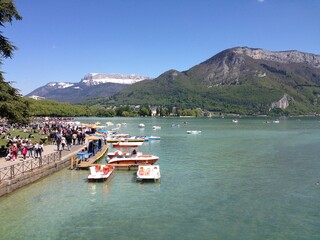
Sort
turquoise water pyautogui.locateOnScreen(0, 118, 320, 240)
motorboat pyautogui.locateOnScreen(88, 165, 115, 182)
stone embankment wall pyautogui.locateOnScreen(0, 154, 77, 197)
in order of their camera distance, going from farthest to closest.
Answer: motorboat pyautogui.locateOnScreen(88, 165, 115, 182) → stone embankment wall pyautogui.locateOnScreen(0, 154, 77, 197) → turquoise water pyautogui.locateOnScreen(0, 118, 320, 240)

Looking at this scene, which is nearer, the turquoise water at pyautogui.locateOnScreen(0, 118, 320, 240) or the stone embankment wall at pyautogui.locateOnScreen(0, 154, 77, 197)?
the turquoise water at pyautogui.locateOnScreen(0, 118, 320, 240)

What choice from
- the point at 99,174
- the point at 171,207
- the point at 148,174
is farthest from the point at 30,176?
the point at 171,207

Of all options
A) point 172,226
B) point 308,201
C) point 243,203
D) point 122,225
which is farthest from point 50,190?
point 308,201

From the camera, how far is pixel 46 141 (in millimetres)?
58812

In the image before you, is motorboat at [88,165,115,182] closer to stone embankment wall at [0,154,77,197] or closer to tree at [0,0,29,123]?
stone embankment wall at [0,154,77,197]

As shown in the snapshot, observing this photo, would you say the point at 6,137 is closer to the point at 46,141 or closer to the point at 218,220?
the point at 46,141

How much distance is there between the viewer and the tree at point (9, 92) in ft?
116

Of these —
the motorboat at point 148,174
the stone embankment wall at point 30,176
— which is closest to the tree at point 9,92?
the stone embankment wall at point 30,176

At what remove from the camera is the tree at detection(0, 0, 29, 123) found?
35344 millimetres

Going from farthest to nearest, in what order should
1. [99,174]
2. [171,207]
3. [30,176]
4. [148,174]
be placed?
[148,174] → [99,174] → [30,176] → [171,207]

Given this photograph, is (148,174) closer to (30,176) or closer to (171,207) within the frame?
(171,207)

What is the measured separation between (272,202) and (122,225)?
12.9m

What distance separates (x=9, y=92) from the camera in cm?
3997

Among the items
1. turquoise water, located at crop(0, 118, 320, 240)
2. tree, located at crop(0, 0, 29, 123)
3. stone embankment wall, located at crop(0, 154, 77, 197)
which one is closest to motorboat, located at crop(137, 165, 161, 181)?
turquoise water, located at crop(0, 118, 320, 240)
